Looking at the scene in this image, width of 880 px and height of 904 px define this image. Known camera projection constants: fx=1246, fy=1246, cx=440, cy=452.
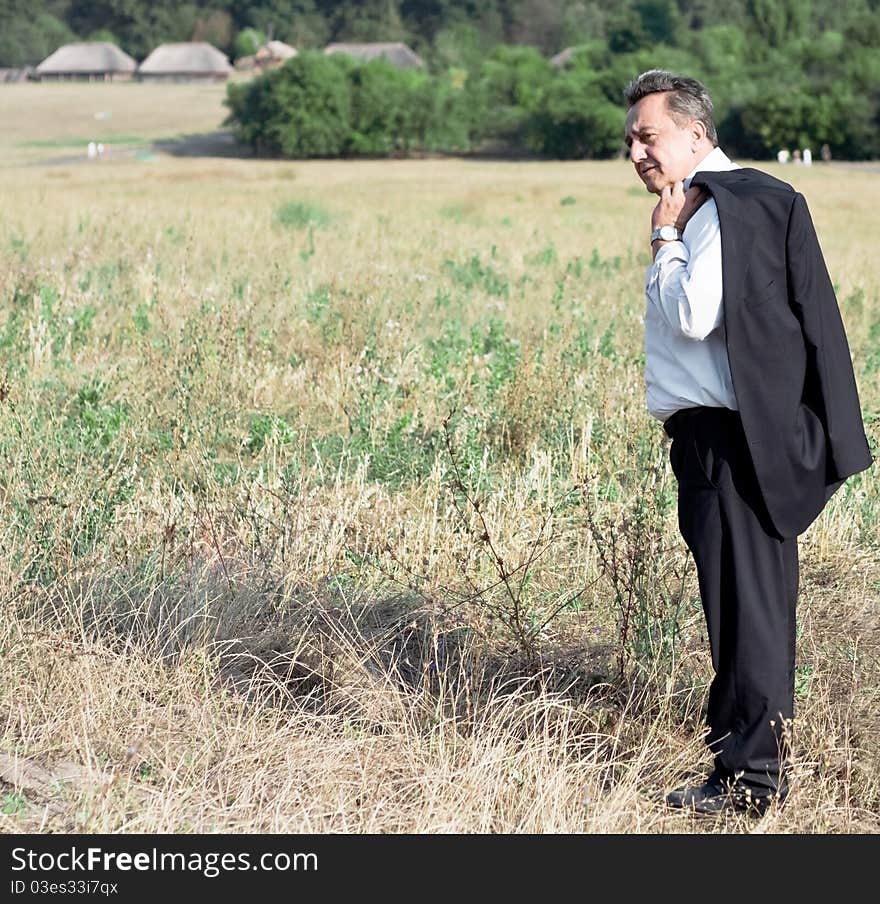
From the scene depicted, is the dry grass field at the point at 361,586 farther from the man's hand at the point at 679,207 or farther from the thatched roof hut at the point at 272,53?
the thatched roof hut at the point at 272,53

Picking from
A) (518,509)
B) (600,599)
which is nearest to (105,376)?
(518,509)

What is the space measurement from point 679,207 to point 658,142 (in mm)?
185

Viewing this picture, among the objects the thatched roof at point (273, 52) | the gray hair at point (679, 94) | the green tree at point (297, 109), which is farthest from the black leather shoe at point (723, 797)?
the thatched roof at point (273, 52)

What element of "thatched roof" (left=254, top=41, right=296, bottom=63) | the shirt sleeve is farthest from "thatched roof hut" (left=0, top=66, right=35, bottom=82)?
the shirt sleeve

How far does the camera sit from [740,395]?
3.14 m

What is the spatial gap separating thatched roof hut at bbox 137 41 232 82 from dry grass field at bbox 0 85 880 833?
4551 inches

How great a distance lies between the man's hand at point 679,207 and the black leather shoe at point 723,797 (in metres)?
1.49

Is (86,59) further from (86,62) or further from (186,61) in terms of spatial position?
(186,61)

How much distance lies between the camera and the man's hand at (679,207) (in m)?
3.21

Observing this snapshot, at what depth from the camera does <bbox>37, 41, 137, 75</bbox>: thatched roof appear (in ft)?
390

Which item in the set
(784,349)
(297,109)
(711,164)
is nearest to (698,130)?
(711,164)

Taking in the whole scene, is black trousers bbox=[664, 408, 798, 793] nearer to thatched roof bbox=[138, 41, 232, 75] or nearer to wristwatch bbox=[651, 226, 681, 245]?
wristwatch bbox=[651, 226, 681, 245]

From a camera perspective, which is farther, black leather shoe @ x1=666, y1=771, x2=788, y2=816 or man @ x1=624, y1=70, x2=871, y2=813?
black leather shoe @ x1=666, y1=771, x2=788, y2=816

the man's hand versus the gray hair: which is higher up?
the gray hair
